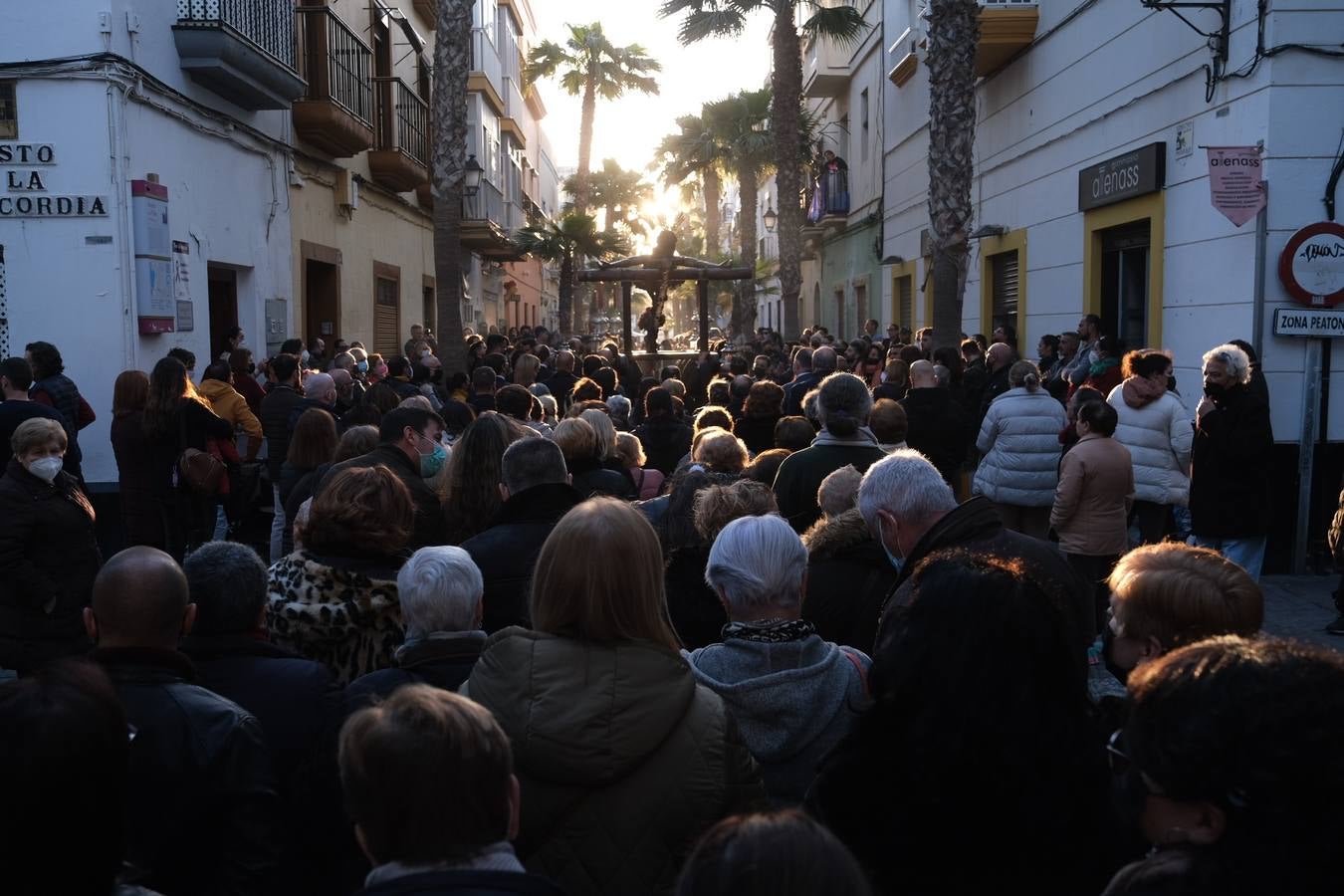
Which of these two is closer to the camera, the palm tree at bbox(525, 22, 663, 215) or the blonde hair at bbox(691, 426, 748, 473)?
the blonde hair at bbox(691, 426, 748, 473)

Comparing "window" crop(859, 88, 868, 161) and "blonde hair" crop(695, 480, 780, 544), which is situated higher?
"window" crop(859, 88, 868, 161)

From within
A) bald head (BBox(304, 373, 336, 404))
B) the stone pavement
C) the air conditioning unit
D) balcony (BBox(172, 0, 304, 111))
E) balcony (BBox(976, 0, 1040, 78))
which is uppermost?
balcony (BBox(976, 0, 1040, 78))

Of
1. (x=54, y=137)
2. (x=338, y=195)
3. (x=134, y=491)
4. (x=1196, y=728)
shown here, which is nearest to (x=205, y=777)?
(x=1196, y=728)

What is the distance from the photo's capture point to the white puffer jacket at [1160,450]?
7.72m

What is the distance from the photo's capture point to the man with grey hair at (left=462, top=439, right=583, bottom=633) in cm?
446

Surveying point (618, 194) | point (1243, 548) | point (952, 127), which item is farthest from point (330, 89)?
point (618, 194)

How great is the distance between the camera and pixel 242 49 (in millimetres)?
11875

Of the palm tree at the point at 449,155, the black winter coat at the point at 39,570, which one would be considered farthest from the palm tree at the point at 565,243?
the black winter coat at the point at 39,570

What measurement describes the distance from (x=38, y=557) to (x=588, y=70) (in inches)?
1680

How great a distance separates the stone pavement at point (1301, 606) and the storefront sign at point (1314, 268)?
6.83ft

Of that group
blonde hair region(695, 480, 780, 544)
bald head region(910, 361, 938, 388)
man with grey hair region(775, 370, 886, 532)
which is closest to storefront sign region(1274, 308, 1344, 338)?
bald head region(910, 361, 938, 388)

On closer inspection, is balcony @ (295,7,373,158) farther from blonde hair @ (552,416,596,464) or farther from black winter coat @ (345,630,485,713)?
black winter coat @ (345,630,485,713)

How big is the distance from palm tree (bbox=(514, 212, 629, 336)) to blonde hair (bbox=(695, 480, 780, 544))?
30.8 meters

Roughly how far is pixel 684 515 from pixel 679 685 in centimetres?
209
